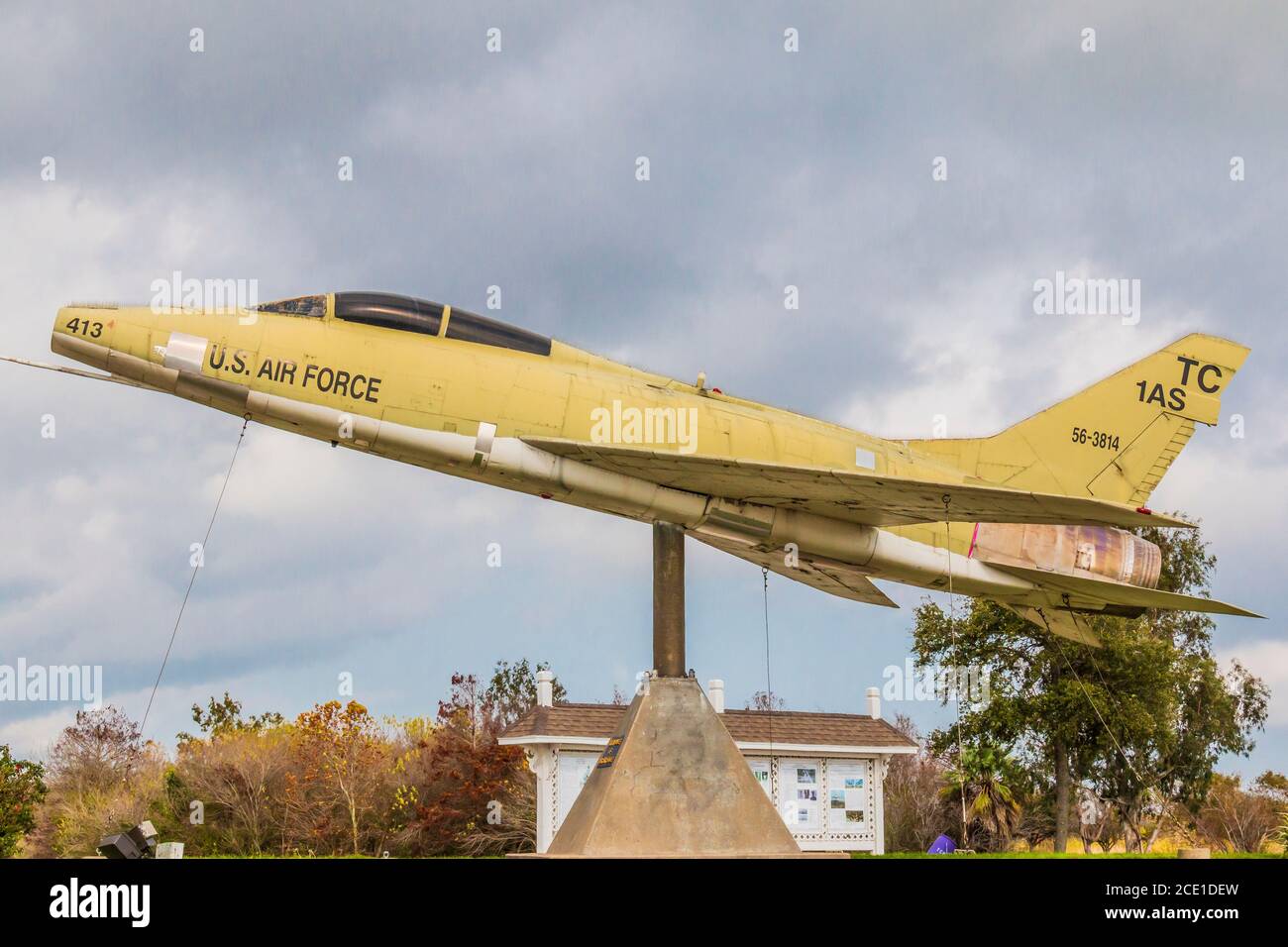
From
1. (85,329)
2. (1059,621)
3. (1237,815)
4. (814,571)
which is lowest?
(1237,815)

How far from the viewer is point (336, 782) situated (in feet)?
151

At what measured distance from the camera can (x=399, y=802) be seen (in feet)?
148

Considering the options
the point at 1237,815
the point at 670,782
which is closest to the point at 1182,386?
the point at 670,782

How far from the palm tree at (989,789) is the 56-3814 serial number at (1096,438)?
21868 mm

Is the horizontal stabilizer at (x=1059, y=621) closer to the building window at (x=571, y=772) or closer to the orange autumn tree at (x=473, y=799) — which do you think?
the building window at (x=571, y=772)

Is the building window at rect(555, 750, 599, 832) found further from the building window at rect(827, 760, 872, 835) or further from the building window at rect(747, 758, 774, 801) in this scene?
the building window at rect(827, 760, 872, 835)

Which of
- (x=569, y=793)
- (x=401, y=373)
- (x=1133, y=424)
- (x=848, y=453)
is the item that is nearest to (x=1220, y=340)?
(x=1133, y=424)

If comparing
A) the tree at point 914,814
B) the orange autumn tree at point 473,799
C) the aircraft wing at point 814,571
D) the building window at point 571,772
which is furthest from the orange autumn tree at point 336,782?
the aircraft wing at point 814,571

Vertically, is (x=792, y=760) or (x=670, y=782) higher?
(x=670, y=782)

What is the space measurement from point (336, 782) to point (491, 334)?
33.9m

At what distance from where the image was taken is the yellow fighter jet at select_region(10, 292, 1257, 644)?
1502 centimetres

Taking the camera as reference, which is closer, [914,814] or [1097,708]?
[1097,708]

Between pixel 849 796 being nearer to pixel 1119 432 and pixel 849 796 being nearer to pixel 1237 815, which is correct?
pixel 1119 432
